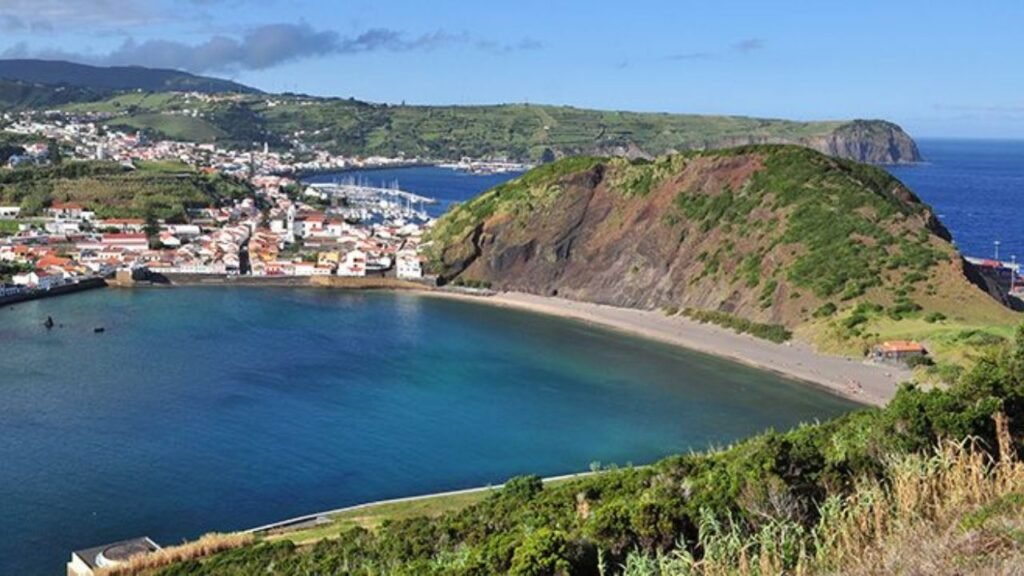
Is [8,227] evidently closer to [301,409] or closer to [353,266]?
[353,266]

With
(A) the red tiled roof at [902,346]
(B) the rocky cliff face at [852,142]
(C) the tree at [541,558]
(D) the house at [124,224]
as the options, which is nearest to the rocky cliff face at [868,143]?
(B) the rocky cliff face at [852,142]

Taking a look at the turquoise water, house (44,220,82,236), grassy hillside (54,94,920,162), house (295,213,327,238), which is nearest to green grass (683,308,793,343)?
the turquoise water

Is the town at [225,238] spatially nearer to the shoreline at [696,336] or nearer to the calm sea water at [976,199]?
the shoreline at [696,336]

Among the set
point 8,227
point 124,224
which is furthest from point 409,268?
point 8,227

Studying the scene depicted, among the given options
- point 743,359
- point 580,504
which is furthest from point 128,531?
point 743,359

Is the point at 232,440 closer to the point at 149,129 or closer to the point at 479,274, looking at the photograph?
the point at 479,274

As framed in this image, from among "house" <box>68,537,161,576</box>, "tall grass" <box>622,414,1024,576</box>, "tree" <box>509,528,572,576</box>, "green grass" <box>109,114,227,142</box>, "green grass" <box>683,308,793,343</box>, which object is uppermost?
"green grass" <box>109,114,227,142</box>

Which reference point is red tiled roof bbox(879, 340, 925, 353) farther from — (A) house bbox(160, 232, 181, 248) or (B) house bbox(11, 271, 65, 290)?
(A) house bbox(160, 232, 181, 248)
